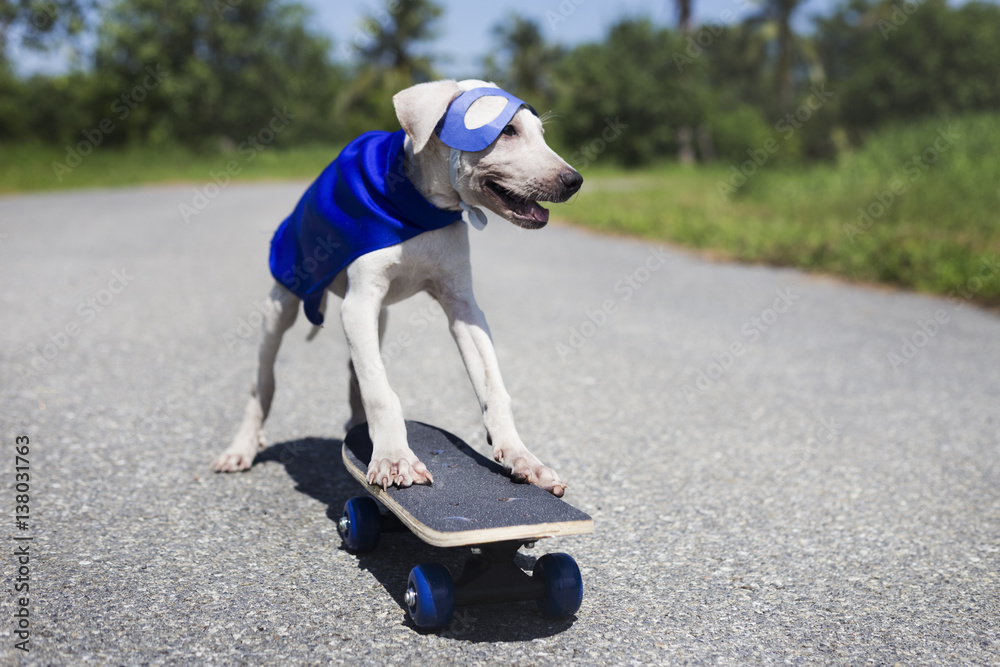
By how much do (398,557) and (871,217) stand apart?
10.1 metres

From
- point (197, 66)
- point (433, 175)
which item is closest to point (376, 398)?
point (433, 175)

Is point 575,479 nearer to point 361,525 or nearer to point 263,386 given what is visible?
point 361,525

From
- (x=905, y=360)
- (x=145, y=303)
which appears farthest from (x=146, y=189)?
(x=905, y=360)

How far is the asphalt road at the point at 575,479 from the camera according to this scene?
7.70 feet

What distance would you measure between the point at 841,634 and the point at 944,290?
22.0 feet

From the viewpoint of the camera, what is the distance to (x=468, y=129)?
2588 millimetres

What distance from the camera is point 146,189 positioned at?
20609 mm

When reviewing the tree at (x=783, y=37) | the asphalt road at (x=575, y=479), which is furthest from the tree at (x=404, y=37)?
the asphalt road at (x=575, y=479)

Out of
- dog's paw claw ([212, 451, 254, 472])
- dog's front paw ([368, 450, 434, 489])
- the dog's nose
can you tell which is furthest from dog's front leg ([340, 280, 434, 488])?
dog's paw claw ([212, 451, 254, 472])

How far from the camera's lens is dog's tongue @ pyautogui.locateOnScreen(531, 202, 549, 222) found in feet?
8.69

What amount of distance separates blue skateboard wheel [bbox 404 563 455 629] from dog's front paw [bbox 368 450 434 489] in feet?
1.00

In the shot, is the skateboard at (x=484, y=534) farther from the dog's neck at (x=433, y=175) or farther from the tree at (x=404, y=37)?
the tree at (x=404, y=37)

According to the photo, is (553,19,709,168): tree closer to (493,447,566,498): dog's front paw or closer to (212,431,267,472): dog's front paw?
(212,431,267,472): dog's front paw

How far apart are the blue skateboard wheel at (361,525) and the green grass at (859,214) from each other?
4099mm
